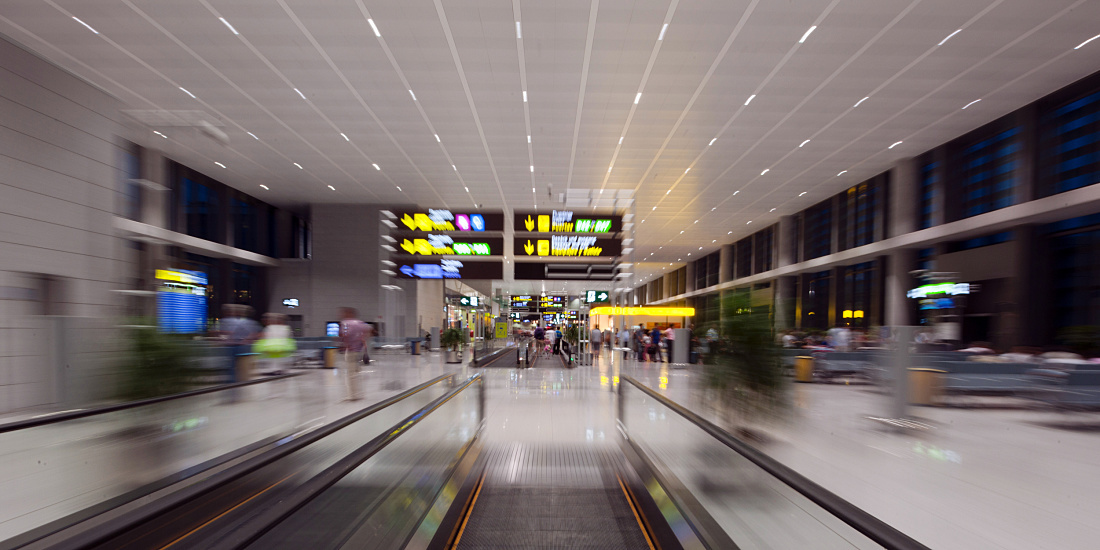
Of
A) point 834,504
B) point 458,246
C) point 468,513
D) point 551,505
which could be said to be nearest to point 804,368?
point 458,246

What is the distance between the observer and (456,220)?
11.8 metres

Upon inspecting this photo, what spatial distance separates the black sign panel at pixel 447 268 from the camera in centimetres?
1261

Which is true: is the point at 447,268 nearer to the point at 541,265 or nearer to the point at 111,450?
the point at 541,265

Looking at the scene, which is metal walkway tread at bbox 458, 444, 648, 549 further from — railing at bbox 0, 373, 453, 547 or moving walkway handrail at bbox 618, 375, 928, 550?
A: moving walkway handrail at bbox 618, 375, 928, 550

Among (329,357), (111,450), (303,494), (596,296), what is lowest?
(329,357)

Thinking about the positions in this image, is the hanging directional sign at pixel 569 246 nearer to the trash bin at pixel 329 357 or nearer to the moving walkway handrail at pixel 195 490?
the moving walkway handrail at pixel 195 490

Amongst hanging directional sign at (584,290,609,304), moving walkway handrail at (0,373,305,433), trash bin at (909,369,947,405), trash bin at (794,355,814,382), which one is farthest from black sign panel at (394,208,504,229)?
hanging directional sign at (584,290,609,304)

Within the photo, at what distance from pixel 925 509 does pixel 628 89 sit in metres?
10.9

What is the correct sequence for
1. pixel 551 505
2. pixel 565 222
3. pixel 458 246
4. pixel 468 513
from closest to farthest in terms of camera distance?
pixel 468 513
pixel 551 505
pixel 565 222
pixel 458 246

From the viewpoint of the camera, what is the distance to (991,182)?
16.4m

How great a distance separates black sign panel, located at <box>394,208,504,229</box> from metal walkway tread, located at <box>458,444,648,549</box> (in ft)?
19.7

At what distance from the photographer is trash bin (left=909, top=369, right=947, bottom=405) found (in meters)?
10.6

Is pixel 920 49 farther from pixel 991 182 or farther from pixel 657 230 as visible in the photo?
pixel 657 230

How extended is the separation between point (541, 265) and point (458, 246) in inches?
82.8
